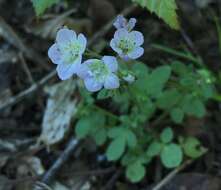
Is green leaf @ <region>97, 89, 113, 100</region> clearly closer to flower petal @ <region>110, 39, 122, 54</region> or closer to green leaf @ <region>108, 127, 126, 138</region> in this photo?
flower petal @ <region>110, 39, 122, 54</region>

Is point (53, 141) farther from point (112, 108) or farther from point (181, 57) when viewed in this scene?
point (181, 57)

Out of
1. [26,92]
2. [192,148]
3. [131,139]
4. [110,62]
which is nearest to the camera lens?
[110,62]

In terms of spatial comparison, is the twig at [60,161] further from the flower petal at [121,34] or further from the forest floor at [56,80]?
the flower petal at [121,34]

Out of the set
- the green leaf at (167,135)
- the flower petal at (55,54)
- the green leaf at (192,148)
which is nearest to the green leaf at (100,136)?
the green leaf at (167,135)

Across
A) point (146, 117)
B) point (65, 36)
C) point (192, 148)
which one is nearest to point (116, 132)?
point (146, 117)

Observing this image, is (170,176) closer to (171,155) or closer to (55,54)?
(171,155)

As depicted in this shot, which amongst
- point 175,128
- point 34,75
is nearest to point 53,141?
point 34,75
